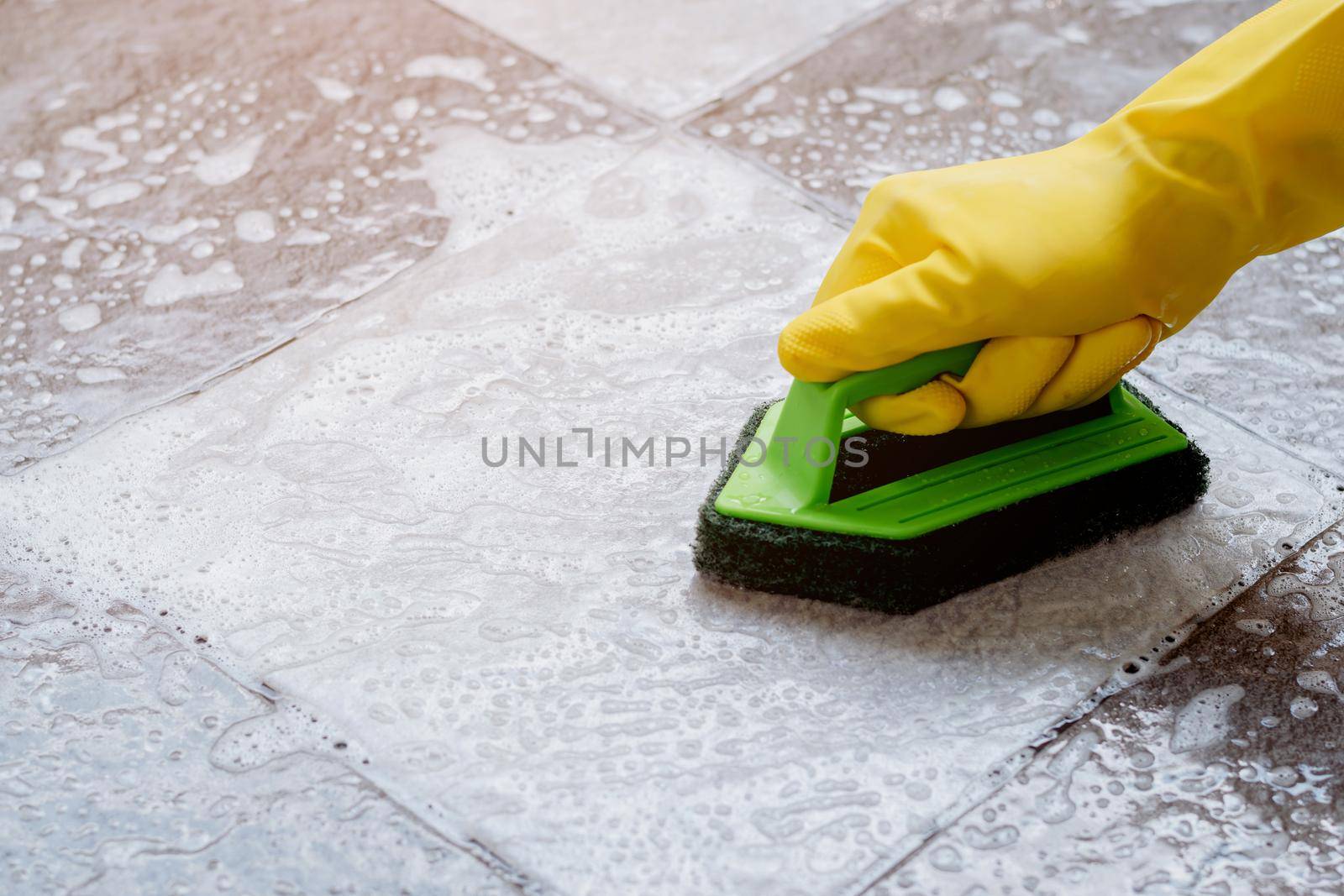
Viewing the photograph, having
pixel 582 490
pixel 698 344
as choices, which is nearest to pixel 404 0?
pixel 698 344

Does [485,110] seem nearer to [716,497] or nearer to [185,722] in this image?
[716,497]

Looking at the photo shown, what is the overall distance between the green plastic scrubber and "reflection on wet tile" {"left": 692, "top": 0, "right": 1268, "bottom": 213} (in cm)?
84

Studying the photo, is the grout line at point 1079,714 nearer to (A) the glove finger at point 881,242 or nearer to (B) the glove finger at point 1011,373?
(B) the glove finger at point 1011,373

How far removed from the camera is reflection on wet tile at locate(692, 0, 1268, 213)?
281cm

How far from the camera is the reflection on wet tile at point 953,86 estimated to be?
2.81m

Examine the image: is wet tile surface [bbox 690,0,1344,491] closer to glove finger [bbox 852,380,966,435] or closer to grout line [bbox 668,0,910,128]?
grout line [bbox 668,0,910,128]

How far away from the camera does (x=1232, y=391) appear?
7.56 ft

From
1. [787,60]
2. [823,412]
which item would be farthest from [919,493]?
[787,60]

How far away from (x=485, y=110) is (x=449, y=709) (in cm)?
153

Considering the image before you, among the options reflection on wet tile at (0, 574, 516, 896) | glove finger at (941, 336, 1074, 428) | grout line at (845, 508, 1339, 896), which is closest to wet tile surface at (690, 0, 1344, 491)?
grout line at (845, 508, 1339, 896)

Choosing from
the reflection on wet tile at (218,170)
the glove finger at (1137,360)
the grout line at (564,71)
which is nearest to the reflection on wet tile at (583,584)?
the reflection on wet tile at (218,170)

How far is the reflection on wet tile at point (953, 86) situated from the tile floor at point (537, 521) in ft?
0.04

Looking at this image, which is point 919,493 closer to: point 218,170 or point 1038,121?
point 1038,121

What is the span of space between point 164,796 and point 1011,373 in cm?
120
